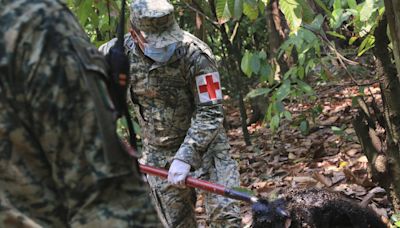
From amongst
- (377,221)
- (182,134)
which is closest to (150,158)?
(182,134)

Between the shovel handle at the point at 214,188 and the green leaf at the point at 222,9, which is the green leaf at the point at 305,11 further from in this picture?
the shovel handle at the point at 214,188

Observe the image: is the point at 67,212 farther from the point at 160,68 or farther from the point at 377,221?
the point at 377,221

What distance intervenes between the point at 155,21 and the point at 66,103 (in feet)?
7.64

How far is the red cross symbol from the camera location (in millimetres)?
3337

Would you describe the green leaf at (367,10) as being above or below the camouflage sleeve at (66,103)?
above

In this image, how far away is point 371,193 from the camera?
13.3ft

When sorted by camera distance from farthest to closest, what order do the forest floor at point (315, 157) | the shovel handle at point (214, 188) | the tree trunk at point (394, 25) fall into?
the forest floor at point (315, 157)
the shovel handle at point (214, 188)
the tree trunk at point (394, 25)

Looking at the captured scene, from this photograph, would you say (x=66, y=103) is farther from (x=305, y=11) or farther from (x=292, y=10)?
(x=305, y=11)

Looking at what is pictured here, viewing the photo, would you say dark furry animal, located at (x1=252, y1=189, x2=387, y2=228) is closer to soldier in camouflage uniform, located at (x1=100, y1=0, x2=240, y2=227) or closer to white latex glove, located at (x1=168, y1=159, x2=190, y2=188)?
soldier in camouflage uniform, located at (x1=100, y1=0, x2=240, y2=227)

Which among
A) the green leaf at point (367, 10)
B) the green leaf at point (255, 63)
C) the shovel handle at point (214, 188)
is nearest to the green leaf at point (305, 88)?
the green leaf at point (255, 63)

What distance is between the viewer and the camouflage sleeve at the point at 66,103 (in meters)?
1.05

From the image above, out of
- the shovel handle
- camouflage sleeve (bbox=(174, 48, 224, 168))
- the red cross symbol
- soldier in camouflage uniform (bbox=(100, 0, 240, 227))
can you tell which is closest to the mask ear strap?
soldier in camouflage uniform (bbox=(100, 0, 240, 227))

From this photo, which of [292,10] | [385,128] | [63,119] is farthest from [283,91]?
[63,119]

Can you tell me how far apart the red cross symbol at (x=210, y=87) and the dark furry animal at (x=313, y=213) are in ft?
2.03
